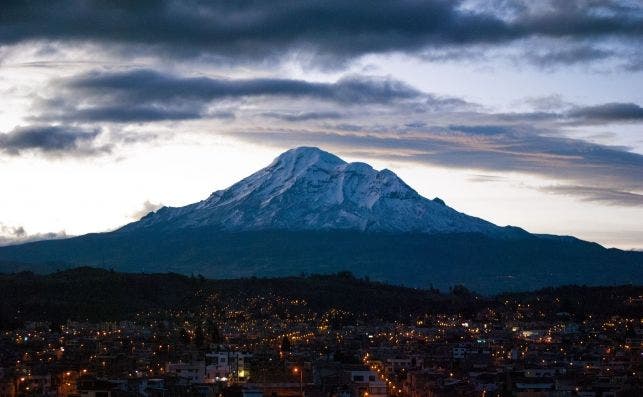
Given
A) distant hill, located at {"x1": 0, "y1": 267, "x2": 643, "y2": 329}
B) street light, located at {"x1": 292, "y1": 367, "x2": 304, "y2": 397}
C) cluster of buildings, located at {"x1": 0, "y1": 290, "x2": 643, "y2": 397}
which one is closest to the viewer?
street light, located at {"x1": 292, "y1": 367, "x2": 304, "y2": 397}

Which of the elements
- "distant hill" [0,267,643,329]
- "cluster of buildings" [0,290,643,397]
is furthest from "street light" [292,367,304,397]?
"distant hill" [0,267,643,329]

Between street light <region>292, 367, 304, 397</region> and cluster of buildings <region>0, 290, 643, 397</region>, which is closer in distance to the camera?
street light <region>292, 367, 304, 397</region>

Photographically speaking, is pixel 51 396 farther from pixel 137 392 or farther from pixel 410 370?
pixel 410 370

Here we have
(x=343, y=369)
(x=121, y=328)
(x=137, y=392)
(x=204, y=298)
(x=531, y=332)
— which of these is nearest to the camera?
(x=137, y=392)

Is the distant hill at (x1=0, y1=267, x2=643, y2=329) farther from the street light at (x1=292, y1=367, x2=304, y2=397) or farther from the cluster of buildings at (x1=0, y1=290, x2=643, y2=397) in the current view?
the street light at (x1=292, y1=367, x2=304, y2=397)

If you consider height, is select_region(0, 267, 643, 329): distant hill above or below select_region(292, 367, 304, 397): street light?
above

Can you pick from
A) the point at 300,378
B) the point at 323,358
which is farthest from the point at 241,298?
the point at 300,378

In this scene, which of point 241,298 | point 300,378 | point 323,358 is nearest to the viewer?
point 300,378

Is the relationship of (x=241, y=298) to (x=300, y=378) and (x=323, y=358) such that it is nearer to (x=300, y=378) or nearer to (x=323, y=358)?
(x=323, y=358)

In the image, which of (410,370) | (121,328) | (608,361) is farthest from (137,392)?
(121,328)
